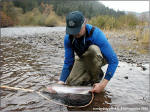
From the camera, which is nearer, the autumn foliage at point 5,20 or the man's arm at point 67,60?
the man's arm at point 67,60

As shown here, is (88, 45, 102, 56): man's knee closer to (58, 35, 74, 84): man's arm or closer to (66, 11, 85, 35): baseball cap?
(58, 35, 74, 84): man's arm

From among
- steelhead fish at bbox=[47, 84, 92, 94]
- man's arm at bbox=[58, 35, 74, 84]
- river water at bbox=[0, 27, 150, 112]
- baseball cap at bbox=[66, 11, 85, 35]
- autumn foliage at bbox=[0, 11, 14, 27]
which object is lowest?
river water at bbox=[0, 27, 150, 112]

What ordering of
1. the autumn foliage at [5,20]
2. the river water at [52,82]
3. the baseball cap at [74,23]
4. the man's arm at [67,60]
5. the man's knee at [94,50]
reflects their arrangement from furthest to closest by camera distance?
the autumn foliage at [5,20]
the man's arm at [67,60]
the man's knee at [94,50]
the river water at [52,82]
the baseball cap at [74,23]

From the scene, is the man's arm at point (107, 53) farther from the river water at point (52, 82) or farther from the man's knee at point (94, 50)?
the river water at point (52, 82)

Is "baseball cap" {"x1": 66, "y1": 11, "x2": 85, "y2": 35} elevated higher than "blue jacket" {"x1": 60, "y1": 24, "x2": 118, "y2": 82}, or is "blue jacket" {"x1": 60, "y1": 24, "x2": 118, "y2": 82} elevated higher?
"baseball cap" {"x1": 66, "y1": 11, "x2": 85, "y2": 35}

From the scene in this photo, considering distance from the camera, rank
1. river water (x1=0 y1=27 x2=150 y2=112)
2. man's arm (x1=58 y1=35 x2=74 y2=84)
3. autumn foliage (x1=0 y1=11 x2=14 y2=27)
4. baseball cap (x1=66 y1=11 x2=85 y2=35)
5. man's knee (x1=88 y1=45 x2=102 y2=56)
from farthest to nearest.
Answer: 1. autumn foliage (x1=0 y1=11 x2=14 y2=27)
2. man's arm (x1=58 y1=35 x2=74 y2=84)
3. man's knee (x1=88 y1=45 x2=102 y2=56)
4. river water (x1=0 y1=27 x2=150 y2=112)
5. baseball cap (x1=66 y1=11 x2=85 y2=35)

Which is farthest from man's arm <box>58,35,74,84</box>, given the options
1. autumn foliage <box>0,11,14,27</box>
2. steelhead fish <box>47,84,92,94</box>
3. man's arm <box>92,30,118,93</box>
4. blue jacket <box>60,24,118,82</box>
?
autumn foliage <box>0,11,14,27</box>

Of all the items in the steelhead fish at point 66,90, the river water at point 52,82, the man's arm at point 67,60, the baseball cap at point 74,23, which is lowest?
the river water at point 52,82

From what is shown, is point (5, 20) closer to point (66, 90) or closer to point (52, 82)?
point (52, 82)

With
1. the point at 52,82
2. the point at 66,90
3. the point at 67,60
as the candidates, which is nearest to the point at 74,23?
the point at 67,60

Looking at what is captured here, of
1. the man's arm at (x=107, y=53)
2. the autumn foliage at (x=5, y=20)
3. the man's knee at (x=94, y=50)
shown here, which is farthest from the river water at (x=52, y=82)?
the autumn foliage at (x=5, y=20)

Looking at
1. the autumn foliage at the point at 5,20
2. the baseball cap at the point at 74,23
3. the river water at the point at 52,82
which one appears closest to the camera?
the baseball cap at the point at 74,23

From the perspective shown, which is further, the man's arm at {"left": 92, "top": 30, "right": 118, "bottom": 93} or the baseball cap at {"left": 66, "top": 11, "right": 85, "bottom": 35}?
the man's arm at {"left": 92, "top": 30, "right": 118, "bottom": 93}

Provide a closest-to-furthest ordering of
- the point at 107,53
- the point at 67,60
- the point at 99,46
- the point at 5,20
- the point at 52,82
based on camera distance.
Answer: the point at 107,53 < the point at 99,46 < the point at 67,60 < the point at 52,82 < the point at 5,20
